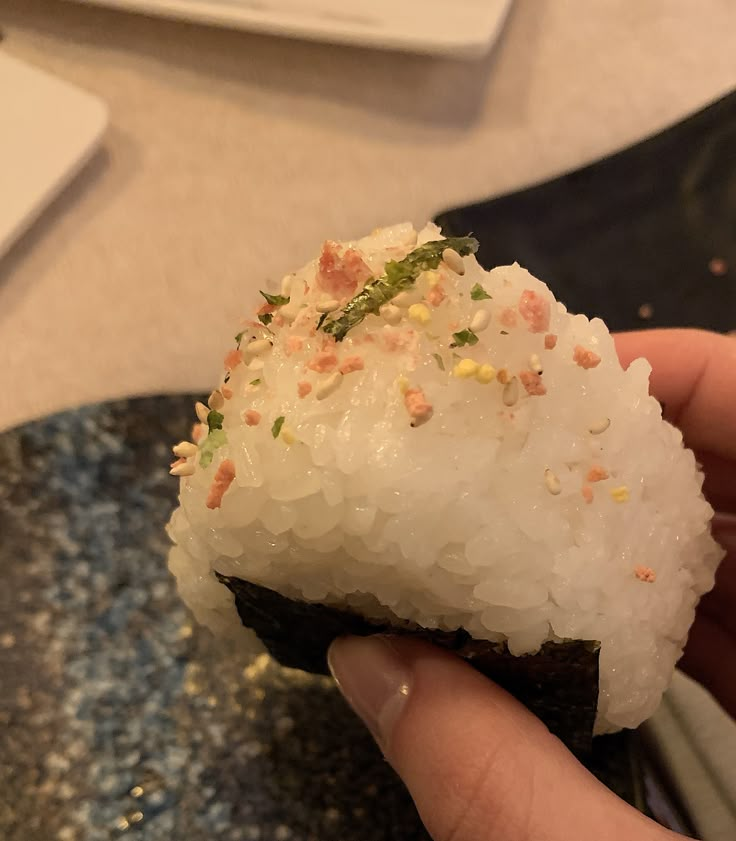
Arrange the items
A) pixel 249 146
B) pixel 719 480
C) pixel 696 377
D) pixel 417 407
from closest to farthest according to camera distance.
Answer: pixel 417 407 < pixel 696 377 < pixel 719 480 < pixel 249 146

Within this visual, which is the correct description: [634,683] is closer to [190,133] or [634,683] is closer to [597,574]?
[597,574]

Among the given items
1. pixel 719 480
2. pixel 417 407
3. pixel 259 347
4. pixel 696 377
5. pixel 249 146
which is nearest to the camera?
pixel 417 407

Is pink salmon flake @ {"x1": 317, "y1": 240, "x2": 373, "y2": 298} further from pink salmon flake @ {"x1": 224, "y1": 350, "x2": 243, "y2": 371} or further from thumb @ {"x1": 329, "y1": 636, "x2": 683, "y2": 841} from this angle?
thumb @ {"x1": 329, "y1": 636, "x2": 683, "y2": 841}

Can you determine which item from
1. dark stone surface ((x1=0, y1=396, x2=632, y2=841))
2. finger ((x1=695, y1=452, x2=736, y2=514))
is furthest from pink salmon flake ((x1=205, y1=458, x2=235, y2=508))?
finger ((x1=695, y1=452, x2=736, y2=514))

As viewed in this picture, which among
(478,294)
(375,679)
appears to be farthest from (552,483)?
(375,679)

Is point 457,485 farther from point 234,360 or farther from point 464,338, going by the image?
point 234,360

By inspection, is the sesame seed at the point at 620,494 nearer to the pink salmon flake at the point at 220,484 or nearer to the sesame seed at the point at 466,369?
the sesame seed at the point at 466,369
